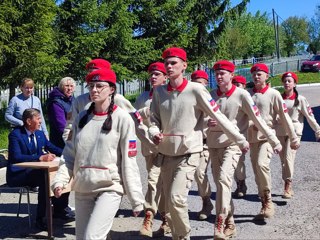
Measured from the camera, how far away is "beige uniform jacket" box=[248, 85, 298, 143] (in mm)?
7070

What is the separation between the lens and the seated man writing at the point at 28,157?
657 cm

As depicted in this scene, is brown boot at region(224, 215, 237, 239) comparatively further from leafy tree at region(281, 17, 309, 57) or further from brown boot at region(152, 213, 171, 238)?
leafy tree at region(281, 17, 309, 57)

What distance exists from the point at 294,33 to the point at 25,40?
8273 cm

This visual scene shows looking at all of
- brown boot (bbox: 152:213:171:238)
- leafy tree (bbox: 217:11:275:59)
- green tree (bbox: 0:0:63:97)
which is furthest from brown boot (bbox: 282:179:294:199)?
leafy tree (bbox: 217:11:275:59)

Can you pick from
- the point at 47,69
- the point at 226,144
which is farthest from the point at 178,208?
the point at 47,69

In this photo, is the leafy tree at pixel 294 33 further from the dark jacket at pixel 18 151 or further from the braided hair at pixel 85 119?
the braided hair at pixel 85 119

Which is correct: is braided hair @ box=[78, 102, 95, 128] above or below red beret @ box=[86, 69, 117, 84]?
below

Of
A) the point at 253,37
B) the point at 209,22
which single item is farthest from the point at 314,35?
the point at 209,22

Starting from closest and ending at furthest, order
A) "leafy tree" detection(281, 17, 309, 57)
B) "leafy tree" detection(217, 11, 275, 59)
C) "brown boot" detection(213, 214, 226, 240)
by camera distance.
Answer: "brown boot" detection(213, 214, 226, 240), "leafy tree" detection(217, 11, 275, 59), "leafy tree" detection(281, 17, 309, 57)

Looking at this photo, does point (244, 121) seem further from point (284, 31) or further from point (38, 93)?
point (284, 31)

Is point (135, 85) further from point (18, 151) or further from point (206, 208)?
point (18, 151)

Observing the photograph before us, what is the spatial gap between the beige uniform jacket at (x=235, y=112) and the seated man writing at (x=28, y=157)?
2.04 metres

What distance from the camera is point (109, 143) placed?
4211mm

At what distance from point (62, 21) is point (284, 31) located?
77.9 meters
